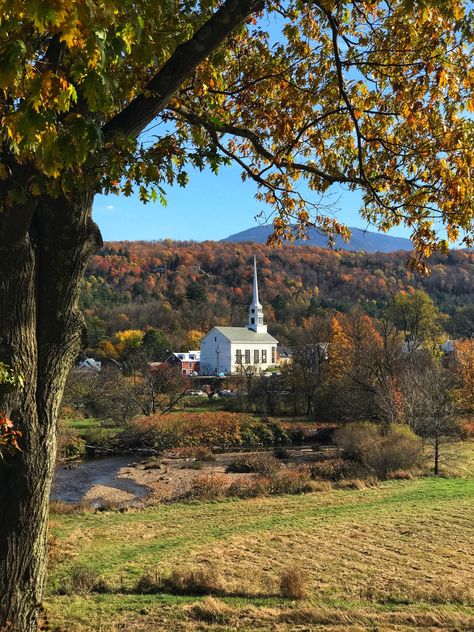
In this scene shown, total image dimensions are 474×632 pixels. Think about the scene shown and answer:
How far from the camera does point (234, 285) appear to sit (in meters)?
128

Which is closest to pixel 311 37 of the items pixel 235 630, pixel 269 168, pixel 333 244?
pixel 269 168

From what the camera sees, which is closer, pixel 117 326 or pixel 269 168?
pixel 269 168

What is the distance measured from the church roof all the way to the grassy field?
55.2 meters

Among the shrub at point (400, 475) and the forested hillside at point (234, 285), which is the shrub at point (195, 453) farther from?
the forested hillside at point (234, 285)

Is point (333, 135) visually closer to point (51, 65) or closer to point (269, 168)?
point (269, 168)

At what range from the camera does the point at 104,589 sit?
963 cm

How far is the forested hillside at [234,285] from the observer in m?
95.7

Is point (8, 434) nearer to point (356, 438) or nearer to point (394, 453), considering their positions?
point (394, 453)

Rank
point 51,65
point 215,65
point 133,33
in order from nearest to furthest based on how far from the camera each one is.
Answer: point 133,33
point 51,65
point 215,65

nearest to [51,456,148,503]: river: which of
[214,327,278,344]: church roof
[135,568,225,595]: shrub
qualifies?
[135,568,225,595]: shrub

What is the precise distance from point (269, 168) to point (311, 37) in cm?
176

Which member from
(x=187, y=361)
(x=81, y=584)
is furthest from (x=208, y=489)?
(x=187, y=361)

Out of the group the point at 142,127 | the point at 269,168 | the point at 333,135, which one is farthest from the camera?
the point at 333,135

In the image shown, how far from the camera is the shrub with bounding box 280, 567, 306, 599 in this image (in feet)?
30.2
